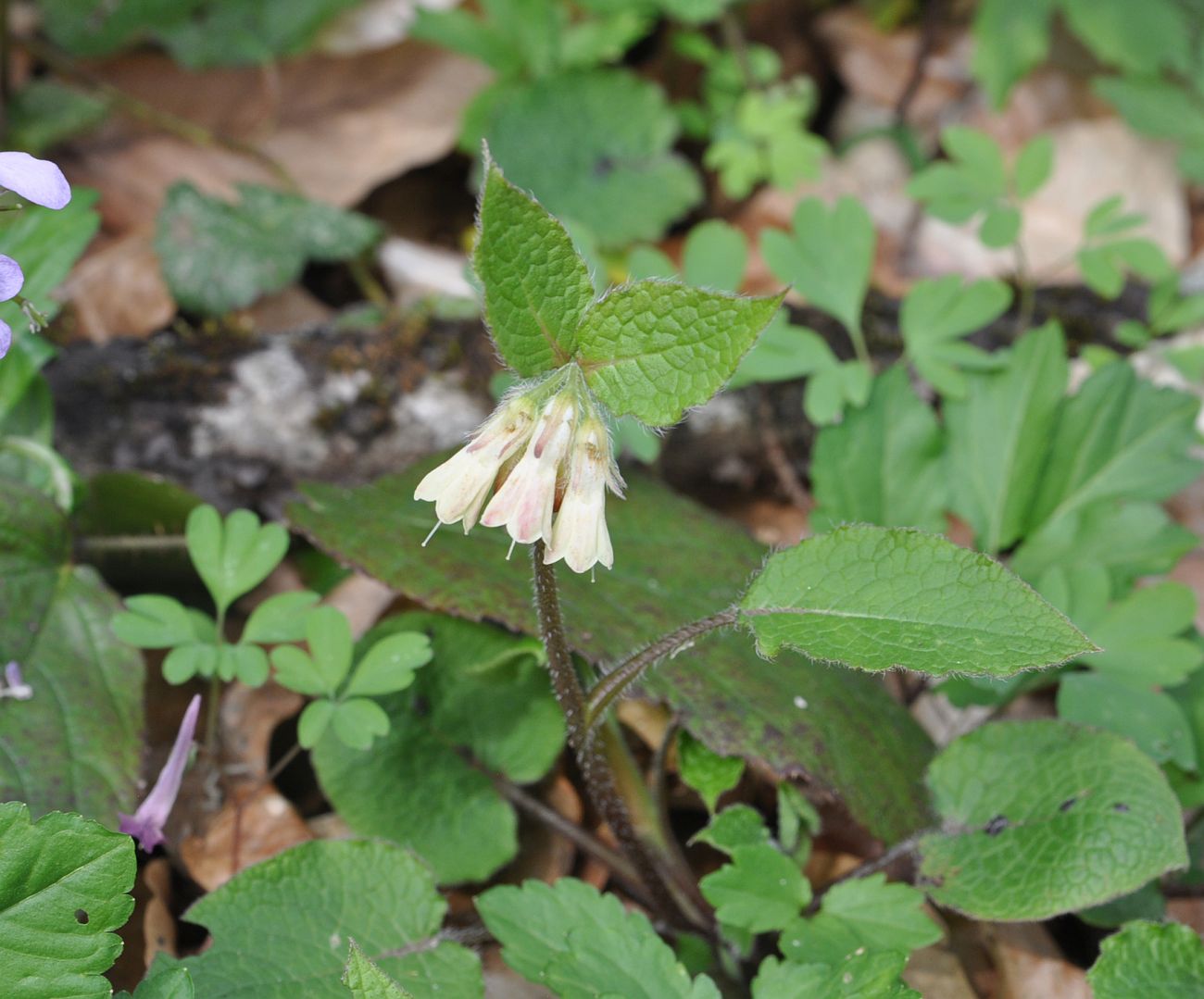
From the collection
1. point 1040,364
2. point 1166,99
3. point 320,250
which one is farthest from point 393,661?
point 1166,99

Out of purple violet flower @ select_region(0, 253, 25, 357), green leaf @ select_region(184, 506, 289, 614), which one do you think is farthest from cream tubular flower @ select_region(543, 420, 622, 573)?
green leaf @ select_region(184, 506, 289, 614)

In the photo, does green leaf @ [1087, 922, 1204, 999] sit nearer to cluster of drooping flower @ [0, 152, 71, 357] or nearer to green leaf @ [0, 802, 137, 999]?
green leaf @ [0, 802, 137, 999]

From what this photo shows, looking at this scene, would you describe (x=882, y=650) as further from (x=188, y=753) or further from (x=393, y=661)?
(x=188, y=753)

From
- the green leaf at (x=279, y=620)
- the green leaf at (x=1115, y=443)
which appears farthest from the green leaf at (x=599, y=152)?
the green leaf at (x=279, y=620)

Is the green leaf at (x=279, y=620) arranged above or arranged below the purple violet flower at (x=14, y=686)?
above

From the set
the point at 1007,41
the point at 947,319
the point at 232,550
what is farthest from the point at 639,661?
the point at 1007,41

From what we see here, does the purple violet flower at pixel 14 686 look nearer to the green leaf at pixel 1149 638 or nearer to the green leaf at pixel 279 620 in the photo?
the green leaf at pixel 279 620

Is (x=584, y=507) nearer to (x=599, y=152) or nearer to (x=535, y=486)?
(x=535, y=486)
